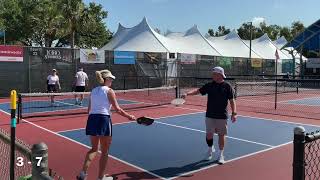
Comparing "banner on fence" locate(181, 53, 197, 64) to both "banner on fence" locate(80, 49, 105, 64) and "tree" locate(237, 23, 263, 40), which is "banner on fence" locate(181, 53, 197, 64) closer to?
"banner on fence" locate(80, 49, 105, 64)

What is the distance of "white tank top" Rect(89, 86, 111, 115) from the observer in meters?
6.85

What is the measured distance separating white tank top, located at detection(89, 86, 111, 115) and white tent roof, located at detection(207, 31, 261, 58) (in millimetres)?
40918

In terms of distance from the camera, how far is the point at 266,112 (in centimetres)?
1794

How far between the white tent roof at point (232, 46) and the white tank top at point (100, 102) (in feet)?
134

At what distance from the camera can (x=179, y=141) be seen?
11172 mm

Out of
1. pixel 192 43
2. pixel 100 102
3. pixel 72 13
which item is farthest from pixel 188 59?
pixel 100 102

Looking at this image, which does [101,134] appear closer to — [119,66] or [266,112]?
[266,112]

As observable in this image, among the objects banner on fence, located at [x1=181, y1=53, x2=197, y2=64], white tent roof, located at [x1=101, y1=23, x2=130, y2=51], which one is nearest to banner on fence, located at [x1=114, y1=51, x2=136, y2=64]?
banner on fence, located at [x1=181, y1=53, x2=197, y2=64]

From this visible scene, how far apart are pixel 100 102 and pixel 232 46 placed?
4628 centimetres

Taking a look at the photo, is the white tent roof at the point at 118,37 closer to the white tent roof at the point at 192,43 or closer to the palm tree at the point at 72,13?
the palm tree at the point at 72,13

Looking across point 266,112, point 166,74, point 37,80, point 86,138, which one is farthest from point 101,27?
point 86,138

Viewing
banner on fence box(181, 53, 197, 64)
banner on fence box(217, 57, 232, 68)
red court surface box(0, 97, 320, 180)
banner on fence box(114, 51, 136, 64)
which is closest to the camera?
red court surface box(0, 97, 320, 180)

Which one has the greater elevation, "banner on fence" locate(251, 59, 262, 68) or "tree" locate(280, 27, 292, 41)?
"tree" locate(280, 27, 292, 41)

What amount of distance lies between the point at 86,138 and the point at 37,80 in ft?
54.3
